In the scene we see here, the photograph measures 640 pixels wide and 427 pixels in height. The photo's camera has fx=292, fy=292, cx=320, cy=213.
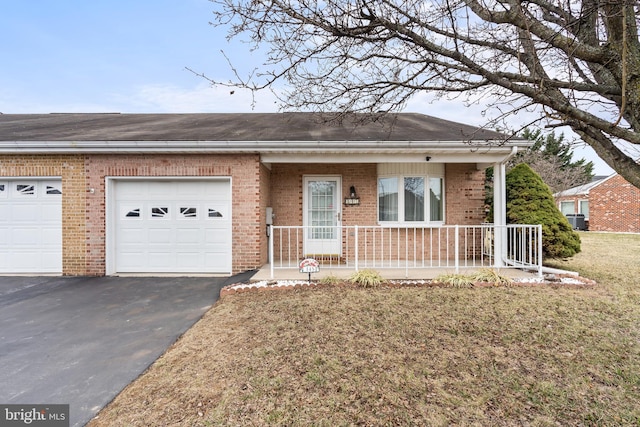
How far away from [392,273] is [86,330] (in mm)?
5266

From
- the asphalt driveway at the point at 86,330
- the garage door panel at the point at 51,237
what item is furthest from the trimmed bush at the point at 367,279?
the garage door panel at the point at 51,237

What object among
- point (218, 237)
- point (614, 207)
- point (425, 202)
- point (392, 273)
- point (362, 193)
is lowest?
point (392, 273)

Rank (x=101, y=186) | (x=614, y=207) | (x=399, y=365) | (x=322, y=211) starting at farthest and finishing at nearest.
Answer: (x=614, y=207) → (x=322, y=211) → (x=101, y=186) → (x=399, y=365)

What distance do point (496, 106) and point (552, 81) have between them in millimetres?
960

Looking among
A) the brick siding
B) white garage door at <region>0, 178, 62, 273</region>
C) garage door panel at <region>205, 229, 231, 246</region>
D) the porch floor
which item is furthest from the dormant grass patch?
white garage door at <region>0, 178, 62, 273</region>

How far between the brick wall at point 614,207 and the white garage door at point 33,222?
2747cm

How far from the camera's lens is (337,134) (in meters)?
7.00

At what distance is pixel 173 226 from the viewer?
680 cm

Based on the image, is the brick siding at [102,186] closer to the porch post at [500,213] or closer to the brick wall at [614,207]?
the porch post at [500,213]

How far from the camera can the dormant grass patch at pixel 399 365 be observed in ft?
7.53

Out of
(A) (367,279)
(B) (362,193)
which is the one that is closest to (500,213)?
(B) (362,193)

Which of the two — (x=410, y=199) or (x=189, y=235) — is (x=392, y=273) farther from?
(x=189, y=235)

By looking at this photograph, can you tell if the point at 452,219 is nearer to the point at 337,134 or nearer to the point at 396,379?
the point at 337,134

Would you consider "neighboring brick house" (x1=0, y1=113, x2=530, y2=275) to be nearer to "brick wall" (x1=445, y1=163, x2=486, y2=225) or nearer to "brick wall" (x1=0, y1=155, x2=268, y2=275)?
"brick wall" (x1=0, y1=155, x2=268, y2=275)
